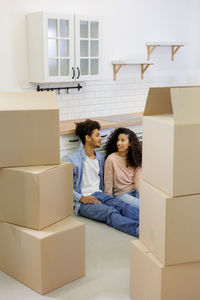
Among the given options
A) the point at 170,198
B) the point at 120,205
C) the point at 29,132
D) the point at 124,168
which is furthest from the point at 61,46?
the point at 170,198

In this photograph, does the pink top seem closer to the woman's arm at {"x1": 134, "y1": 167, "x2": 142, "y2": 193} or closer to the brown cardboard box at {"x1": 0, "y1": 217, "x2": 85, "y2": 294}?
the woman's arm at {"x1": 134, "y1": 167, "x2": 142, "y2": 193}

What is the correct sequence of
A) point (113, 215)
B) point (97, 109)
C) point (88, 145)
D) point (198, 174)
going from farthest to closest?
point (97, 109) < point (88, 145) < point (113, 215) < point (198, 174)

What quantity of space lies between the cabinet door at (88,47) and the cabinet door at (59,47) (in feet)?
0.28

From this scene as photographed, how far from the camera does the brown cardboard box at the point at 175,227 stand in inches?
86.0

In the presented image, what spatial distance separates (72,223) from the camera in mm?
2865

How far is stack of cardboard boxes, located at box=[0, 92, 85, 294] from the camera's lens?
266cm

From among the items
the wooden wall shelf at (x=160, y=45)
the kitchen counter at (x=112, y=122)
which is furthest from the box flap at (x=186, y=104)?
the wooden wall shelf at (x=160, y=45)

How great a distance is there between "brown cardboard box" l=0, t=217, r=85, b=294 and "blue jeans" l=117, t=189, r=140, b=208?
1.28 metres

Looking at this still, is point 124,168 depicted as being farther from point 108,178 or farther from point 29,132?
point 29,132

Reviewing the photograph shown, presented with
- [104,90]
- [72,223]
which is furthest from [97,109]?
[72,223]

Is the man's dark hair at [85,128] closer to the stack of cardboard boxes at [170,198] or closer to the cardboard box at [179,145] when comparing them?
the stack of cardboard boxes at [170,198]

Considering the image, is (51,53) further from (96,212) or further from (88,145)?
(96,212)

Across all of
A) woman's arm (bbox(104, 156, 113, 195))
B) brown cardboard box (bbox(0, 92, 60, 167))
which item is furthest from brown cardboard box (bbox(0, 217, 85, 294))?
woman's arm (bbox(104, 156, 113, 195))

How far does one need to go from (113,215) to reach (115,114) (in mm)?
2051
